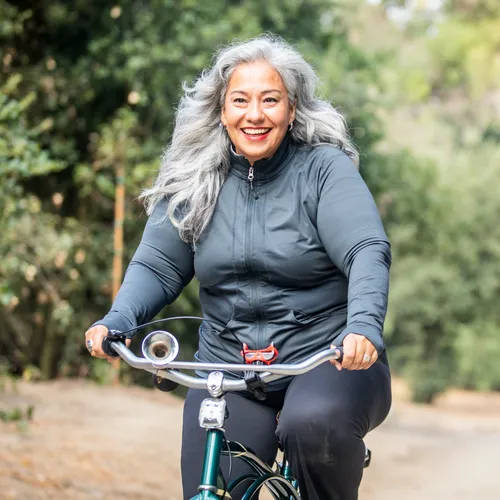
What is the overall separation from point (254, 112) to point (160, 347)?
2.79 ft

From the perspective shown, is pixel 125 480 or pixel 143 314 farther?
pixel 125 480

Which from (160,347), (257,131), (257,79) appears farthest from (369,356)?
(257,79)

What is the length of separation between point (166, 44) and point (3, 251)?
15.1ft

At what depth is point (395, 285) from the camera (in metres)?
24.7

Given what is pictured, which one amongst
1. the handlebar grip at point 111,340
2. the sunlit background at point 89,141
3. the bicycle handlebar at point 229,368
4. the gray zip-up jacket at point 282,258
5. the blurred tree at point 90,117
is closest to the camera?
the bicycle handlebar at point 229,368

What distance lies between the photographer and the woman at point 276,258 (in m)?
2.72

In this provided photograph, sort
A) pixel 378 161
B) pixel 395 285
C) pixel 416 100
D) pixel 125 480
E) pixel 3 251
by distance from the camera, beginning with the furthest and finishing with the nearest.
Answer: pixel 416 100
pixel 395 285
pixel 378 161
pixel 3 251
pixel 125 480

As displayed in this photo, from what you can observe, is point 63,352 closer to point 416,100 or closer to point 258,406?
point 258,406

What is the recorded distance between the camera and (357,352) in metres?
2.46

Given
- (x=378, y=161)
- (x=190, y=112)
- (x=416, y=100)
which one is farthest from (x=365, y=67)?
(x=416, y=100)

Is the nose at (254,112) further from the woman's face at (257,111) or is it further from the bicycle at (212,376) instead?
the bicycle at (212,376)

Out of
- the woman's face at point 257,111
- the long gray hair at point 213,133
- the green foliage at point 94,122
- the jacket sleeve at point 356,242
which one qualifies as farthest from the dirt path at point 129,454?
the jacket sleeve at point 356,242

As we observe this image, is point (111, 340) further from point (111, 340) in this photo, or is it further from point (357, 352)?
point (357, 352)

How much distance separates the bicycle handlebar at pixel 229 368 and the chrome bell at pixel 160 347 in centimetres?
1
